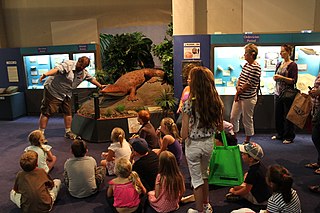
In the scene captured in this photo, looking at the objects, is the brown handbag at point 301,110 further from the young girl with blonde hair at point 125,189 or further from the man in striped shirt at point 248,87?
the young girl with blonde hair at point 125,189

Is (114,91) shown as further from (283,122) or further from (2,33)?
(2,33)

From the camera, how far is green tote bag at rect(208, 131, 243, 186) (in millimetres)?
3514

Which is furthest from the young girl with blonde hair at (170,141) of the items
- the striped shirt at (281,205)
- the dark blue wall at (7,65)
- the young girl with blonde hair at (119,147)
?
the dark blue wall at (7,65)

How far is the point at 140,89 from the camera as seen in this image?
6.85m

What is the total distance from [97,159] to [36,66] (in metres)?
4.23

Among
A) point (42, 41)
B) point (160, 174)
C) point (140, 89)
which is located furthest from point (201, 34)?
point (42, 41)

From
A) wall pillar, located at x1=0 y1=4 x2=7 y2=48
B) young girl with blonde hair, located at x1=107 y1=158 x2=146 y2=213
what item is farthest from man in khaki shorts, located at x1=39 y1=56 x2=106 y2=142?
wall pillar, located at x1=0 y1=4 x2=7 y2=48

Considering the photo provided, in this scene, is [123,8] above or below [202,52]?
above

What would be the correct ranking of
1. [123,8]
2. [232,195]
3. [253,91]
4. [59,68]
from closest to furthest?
[232,195], [253,91], [59,68], [123,8]

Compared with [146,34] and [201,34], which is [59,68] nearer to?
Answer: [201,34]

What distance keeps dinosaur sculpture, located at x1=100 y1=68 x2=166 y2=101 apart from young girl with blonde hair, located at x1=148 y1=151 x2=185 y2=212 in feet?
10.7

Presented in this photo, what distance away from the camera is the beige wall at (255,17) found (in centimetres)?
614

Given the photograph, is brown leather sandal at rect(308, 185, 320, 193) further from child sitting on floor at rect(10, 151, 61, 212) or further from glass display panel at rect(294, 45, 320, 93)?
→ child sitting on floor at rect(10, 151, 61, 212)

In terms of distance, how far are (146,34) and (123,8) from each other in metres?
0.88
